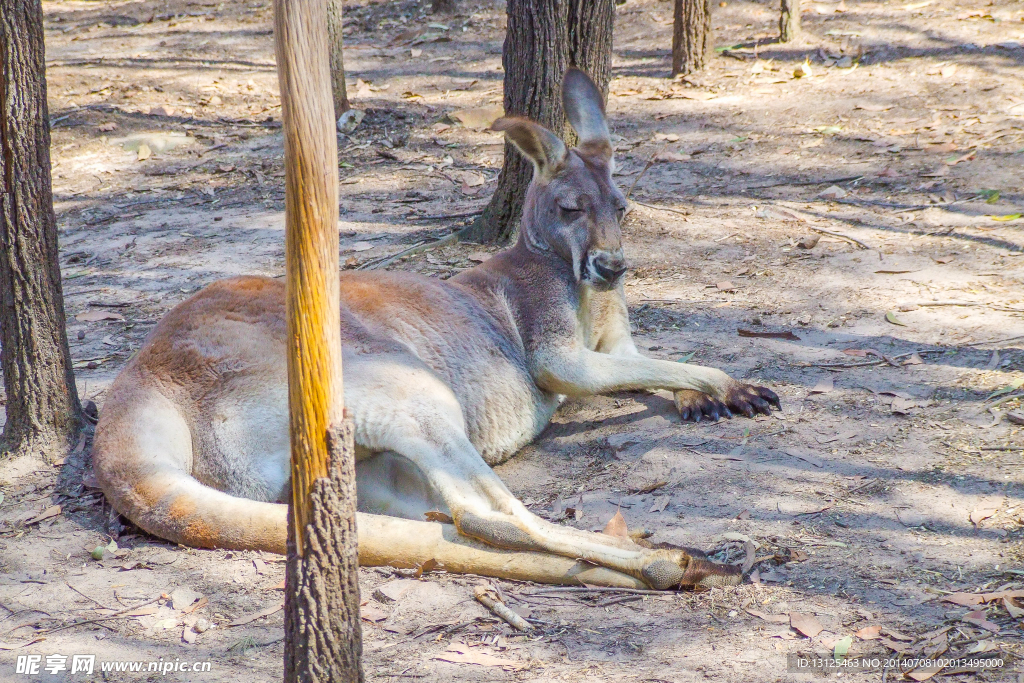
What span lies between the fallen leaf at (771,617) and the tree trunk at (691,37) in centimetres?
704

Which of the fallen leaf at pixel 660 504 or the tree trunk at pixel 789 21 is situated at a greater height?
the tree trunk at pixel 789 21

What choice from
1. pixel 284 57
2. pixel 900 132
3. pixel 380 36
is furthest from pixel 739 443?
pixel 380 36

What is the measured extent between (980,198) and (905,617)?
4.15m

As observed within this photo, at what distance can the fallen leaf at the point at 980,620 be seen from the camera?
2.50 metres

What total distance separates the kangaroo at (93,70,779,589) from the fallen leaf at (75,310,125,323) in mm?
1842

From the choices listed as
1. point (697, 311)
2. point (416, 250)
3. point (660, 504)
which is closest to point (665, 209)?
point (697, 311)

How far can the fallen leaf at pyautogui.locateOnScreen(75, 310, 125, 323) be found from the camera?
5.21 meters

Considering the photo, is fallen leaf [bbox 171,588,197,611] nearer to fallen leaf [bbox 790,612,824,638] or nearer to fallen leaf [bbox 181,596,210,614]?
fallen leaf [bbox 181,596,210,614]

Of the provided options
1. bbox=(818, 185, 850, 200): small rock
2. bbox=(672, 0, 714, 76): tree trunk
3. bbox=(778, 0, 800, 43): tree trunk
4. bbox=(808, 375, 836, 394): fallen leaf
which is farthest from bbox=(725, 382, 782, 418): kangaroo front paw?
bbox=(778, 0, 800, 43): tree trunk

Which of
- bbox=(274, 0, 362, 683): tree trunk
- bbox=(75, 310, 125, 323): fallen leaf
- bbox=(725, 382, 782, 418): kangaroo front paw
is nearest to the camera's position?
bbox=(274, 0, 362, 683): tree trunk

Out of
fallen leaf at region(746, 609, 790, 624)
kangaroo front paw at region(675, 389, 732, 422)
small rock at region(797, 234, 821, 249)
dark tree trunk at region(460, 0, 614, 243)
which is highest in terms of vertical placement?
dark tree trunk at region(460, 0, 614, 243)

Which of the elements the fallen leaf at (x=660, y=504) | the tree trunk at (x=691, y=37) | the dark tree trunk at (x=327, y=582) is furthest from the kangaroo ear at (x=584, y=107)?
the tree trunk at (x=691, y=37)

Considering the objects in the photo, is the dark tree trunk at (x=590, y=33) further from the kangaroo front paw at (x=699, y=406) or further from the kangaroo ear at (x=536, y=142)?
the kangaroo front paw at (x=699, y=406)

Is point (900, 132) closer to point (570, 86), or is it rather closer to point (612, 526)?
point (570, 86)
